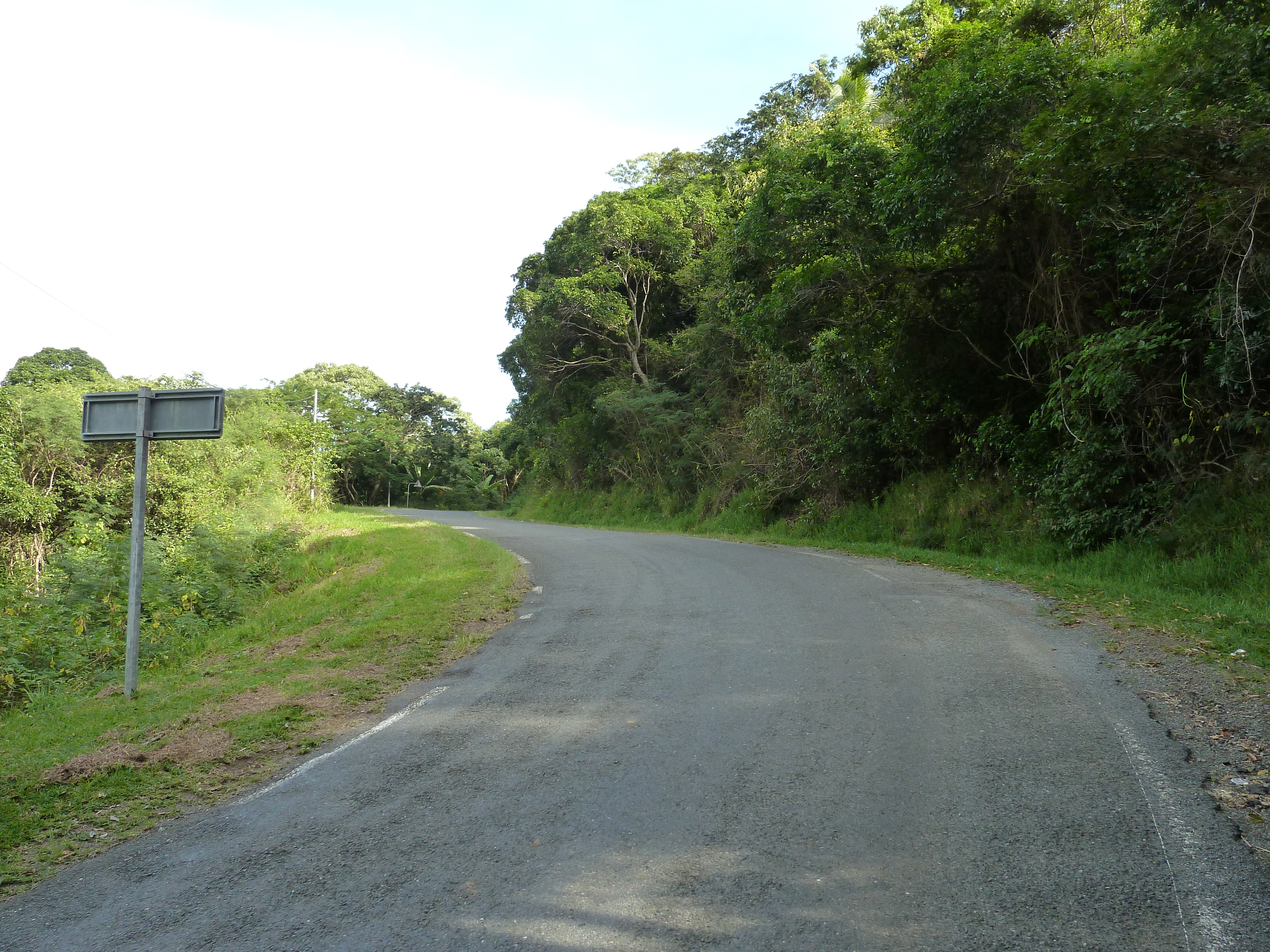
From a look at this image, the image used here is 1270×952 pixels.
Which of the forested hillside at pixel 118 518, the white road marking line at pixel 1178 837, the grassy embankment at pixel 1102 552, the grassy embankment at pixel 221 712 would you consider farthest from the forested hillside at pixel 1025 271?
the forested hillside at pixel 118 518

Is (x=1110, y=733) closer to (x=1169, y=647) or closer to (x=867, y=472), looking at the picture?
(x=1169, y=647)

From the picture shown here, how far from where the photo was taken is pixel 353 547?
20.4 meters

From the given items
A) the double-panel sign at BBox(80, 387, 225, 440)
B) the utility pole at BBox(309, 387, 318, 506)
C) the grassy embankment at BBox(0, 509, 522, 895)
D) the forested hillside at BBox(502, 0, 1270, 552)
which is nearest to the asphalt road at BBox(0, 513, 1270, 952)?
the grassy embankment at BBox(0, 509, 522, 895)

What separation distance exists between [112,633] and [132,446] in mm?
12046

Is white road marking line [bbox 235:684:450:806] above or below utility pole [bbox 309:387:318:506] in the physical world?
below

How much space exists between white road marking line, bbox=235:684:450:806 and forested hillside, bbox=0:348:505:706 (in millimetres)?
6371

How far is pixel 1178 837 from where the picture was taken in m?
3.85

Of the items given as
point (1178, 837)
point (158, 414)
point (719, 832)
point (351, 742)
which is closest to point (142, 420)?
point (158, 414)

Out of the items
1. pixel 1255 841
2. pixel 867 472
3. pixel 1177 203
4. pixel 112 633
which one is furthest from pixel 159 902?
pixel 867 472

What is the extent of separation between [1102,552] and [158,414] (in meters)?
12.8

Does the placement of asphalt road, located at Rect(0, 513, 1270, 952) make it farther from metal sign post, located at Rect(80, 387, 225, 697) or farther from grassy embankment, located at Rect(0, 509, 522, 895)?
metal sign post, located at Rect(80, 387, 225, 697)

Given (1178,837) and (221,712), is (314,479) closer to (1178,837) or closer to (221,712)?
(221,712)

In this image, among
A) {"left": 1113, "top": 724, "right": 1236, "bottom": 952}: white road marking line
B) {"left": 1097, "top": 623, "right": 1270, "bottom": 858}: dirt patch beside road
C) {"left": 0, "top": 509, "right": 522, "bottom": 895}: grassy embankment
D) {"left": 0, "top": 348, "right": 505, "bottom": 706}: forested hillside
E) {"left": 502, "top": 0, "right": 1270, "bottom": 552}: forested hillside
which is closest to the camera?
{"left": 1113, "top": 724, "right": 1236, "bottom": 952}: white road marking line

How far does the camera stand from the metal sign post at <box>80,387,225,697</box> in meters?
6.80
